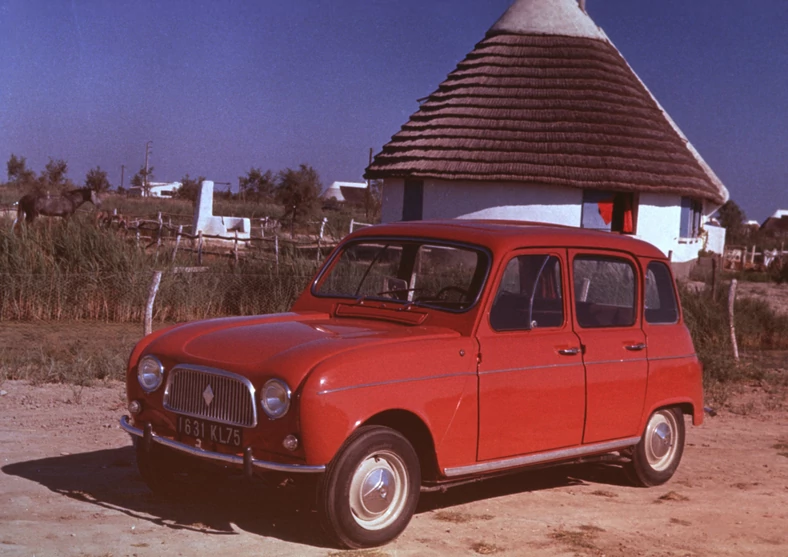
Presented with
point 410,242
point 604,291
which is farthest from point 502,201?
point 410,242

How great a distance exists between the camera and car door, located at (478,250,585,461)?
6520 millimetres

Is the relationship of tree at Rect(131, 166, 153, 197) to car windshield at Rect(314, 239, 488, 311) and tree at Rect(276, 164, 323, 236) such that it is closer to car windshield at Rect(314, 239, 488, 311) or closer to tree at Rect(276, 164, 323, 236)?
tree at Rect(276, 164, 323, 236)

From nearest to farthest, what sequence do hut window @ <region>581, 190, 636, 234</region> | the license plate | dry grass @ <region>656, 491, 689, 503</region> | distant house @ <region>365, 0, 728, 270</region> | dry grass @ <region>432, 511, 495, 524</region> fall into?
1. the license plate
2. dry grass @ <region>432, 511, 495, 524</region>
3. dry grass @ <region>656, 491, 689, 503</region>
4. distant house @ <region>365, 0, 728, 270</region>
5. hut window @ <region>581, 190, 636, 234</region>

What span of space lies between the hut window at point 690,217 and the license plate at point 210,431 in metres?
27.4

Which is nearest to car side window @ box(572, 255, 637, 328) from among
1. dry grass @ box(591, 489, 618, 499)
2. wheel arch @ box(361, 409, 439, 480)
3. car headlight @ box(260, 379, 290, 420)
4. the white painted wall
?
dry grass @ box(591, 489, 618, 499)

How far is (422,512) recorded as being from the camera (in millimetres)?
6855

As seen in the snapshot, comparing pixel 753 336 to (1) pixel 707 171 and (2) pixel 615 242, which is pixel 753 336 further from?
(1) pixel 707 171

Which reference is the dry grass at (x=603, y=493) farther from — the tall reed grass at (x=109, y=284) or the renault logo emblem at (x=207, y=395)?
the tall reed grass at (x=109, y=284)

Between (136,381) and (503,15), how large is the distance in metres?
28.3

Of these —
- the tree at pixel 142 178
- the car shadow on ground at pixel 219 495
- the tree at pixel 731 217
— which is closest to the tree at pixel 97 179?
the tree at pixel 142 178

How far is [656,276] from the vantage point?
8.08 metres

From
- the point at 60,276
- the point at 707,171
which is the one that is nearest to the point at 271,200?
the point at 707,171

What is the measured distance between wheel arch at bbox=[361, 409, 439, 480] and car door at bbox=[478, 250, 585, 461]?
1.15 feet

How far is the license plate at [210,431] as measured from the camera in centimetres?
590
